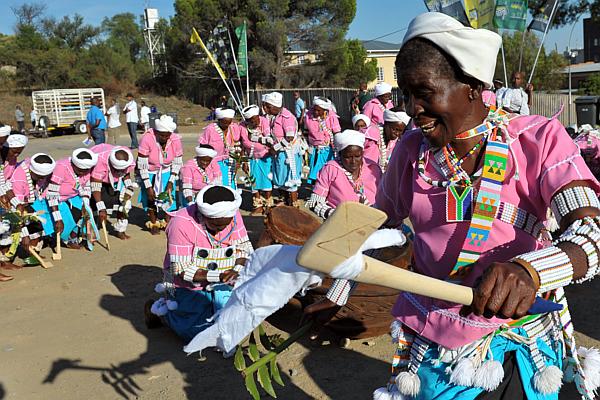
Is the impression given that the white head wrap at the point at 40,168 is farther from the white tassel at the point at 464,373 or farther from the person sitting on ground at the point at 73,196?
the white tassel at the point at 464,373

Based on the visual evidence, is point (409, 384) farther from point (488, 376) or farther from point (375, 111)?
point (375, 111)

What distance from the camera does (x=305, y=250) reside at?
1490 millimetres

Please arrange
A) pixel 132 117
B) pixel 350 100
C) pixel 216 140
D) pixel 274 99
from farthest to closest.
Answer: pixel 350 100 < pixel 132 117 < pixel 274 99 < pixel 216 140

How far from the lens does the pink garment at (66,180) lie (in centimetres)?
827

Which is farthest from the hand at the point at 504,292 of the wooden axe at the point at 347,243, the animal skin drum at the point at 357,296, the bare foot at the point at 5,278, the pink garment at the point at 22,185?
the pink garment at the point at 22,185

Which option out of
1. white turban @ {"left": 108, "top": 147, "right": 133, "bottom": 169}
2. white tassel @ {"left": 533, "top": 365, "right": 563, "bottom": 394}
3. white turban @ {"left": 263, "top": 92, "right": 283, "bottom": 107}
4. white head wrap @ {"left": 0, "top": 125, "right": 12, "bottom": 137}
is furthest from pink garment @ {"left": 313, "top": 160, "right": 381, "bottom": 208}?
white turban @ {"left": 263, "top": 92, "right": 283, "bottom": 107}

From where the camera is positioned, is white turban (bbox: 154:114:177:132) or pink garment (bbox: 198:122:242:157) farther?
pink garment (bbox: 198:122:242:157)

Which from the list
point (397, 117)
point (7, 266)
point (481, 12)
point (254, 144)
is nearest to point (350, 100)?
point (481, 12)

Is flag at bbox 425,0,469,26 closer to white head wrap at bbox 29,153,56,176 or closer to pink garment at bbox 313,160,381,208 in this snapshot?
pink garment at bbox 313,160,381,208

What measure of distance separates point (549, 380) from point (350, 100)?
73.0 ft

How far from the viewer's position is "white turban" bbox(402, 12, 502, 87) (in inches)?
74.1

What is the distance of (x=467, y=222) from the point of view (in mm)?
2070

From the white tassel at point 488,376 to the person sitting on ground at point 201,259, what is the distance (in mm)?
3215

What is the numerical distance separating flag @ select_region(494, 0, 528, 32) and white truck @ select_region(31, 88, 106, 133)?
21.7 metres
